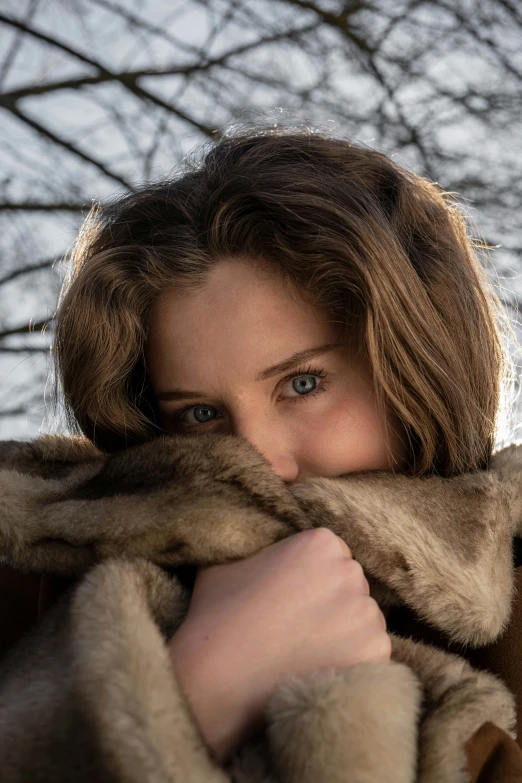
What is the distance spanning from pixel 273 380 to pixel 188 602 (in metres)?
0.45

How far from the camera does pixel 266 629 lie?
1.03m

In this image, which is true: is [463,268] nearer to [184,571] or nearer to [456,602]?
[456,602]

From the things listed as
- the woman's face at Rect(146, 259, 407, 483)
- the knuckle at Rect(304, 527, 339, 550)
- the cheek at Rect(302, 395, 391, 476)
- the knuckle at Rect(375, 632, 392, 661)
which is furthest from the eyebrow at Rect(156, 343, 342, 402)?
the knuckle at Rect(375, 632, 392, 661)

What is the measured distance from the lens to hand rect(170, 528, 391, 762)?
0.99 metres

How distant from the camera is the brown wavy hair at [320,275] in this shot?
149cm

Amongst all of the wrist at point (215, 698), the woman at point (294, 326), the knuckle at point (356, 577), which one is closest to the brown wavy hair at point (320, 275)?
the woman at point (294, 326)

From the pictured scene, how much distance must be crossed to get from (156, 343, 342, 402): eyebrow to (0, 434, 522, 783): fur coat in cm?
17

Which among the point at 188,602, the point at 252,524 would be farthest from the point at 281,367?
the point at 188,602

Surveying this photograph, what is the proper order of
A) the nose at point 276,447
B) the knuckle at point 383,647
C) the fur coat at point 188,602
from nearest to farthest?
the fur coat at point 188,602, the knuckle at point 383,647, the nose at point 276,447

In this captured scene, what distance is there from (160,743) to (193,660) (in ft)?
0.45

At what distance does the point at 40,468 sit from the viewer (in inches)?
72.4

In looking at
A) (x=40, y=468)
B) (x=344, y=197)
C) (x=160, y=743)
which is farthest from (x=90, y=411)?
(x=160, y=743)

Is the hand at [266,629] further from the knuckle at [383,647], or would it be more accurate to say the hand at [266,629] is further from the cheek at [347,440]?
the cheek at [347,440]

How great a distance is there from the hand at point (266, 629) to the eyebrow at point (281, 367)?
0.36 metres
